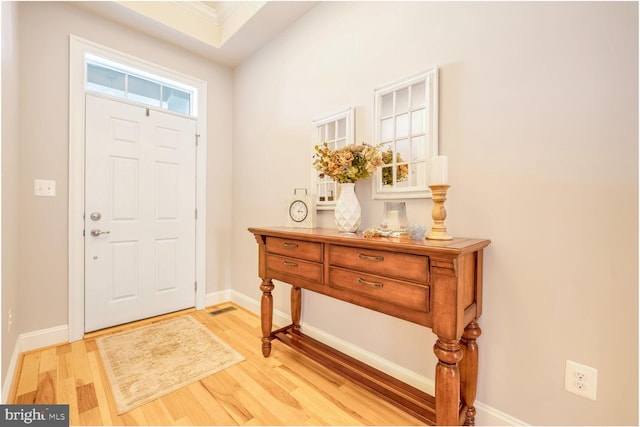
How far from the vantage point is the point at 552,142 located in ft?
3.80

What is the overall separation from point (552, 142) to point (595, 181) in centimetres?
22

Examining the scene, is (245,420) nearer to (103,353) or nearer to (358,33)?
(103,353)

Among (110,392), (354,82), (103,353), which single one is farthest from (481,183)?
(103,353)

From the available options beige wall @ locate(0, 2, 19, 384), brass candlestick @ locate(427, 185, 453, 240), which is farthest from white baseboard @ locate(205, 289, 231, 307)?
brass candlestick @ locate(427, 185, 453, 240)

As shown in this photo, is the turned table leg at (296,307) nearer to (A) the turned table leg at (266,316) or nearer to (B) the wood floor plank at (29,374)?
(A) the turned table leg at (266,316)

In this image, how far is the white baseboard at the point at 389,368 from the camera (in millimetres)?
1310

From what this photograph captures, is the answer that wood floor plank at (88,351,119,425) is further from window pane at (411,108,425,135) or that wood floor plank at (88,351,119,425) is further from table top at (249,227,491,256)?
window pane at (411,108,425,135)

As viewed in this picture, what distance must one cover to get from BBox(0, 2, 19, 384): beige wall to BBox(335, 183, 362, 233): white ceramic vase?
72.8 inches

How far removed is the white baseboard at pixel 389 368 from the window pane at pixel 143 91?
223cm

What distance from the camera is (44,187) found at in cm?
210

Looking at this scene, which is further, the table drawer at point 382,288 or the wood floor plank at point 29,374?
the wood floor plank at point 29,374

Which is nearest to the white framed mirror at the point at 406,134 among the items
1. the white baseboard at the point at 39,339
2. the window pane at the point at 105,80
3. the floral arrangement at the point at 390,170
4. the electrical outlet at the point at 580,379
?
the floral arrangement at the point at 390,170

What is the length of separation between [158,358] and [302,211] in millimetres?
1462

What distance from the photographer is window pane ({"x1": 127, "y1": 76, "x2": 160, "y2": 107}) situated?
256 cm
